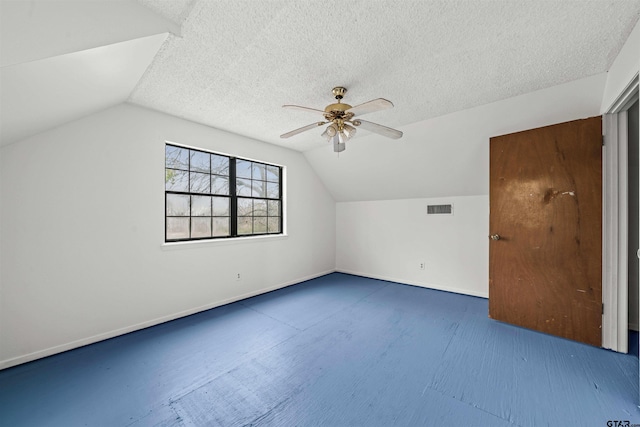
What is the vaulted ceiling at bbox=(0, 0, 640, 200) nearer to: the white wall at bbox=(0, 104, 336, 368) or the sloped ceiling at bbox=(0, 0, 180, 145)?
the sloped ceiling at bbox=(0, 0, 180, 145)

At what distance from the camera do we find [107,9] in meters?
1.36

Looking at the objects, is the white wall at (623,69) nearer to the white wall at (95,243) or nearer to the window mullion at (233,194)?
the white wall at (95,243)

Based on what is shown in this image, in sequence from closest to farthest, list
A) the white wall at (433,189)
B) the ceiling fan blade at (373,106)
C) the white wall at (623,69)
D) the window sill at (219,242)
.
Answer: the white wall at (623,69)
the ceiling fan blade at (373,106)
the white wall at (433,189)
the window sill at (219,242)

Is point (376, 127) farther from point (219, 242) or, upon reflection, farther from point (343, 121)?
point (219, 242)

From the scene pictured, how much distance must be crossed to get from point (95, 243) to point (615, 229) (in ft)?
16.0

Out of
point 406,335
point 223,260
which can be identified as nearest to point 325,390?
point 406,335

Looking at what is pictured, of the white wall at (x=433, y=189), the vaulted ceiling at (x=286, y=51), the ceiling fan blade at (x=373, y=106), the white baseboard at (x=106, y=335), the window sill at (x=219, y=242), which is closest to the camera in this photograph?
the vaulted ceiling at (x=286, y=51)

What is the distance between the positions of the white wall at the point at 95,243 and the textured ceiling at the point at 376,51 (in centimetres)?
58

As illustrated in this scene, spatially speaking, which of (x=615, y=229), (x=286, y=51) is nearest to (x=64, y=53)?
(x=286, y=51)

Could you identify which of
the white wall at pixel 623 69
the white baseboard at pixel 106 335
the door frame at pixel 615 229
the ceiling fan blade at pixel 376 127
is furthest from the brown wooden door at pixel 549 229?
the white baseboard at pixel 106 335

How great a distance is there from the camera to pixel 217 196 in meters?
3.51

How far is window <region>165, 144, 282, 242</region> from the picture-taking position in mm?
3125

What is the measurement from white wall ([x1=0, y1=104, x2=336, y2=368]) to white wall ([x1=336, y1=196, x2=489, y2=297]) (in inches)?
100

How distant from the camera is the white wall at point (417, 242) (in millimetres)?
3693
